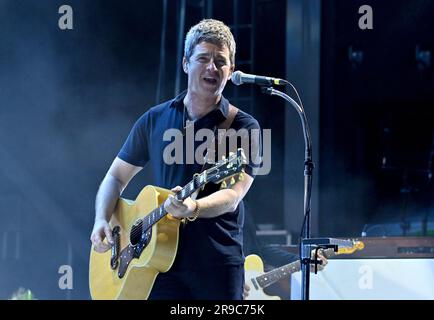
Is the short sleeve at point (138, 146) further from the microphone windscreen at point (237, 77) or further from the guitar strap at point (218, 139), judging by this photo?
the microphone windscreen at point (237, 77)

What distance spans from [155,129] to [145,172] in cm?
88

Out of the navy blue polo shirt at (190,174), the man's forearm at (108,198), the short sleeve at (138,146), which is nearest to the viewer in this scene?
the navy blue polo shirt at (190,174)

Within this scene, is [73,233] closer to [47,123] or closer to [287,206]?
[47,123]

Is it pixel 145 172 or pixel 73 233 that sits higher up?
pixel 145 172

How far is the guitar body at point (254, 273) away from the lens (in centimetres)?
356

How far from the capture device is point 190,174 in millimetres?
2588

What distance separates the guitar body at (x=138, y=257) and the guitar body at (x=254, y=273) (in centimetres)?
87

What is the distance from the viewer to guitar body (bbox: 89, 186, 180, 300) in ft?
8.25

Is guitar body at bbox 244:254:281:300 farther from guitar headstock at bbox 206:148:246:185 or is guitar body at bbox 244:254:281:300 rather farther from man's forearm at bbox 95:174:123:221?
guitar headstock at bbox 206:148:246:185

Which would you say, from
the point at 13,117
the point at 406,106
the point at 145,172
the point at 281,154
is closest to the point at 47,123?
the point at 13,117

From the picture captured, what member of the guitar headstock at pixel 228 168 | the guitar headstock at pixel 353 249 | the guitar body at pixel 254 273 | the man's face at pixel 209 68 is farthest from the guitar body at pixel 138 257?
the guitar headstock at pixel 353 249

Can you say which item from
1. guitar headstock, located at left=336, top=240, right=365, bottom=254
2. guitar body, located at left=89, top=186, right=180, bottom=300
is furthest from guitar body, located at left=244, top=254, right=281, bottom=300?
guitar body, located at left=89, top=186, right=180, bottom=300

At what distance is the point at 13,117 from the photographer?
13.1 ft

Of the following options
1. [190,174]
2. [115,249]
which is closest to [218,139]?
[190,174]
